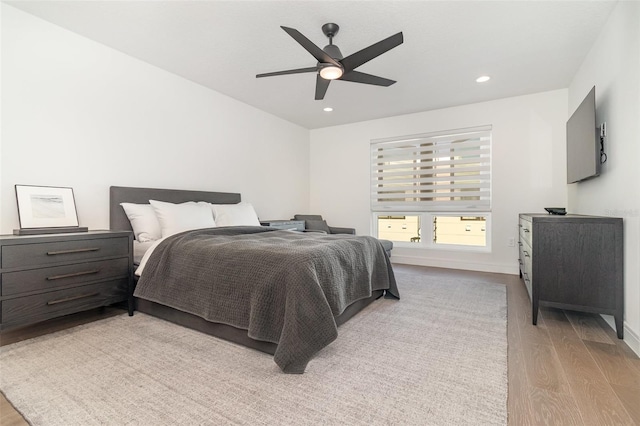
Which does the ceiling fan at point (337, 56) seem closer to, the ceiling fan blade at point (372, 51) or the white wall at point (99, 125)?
the ceiling fan blade at point (372, 51)

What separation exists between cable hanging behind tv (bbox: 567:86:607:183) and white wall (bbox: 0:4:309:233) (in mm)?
3885

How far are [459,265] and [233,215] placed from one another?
342 centimetres

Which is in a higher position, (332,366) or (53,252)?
(53,252)

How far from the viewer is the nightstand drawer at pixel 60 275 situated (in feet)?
6.25

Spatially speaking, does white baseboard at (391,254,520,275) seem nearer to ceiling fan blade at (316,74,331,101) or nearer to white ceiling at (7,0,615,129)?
white ceiling at (7,0,615,129)

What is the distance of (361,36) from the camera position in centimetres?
263

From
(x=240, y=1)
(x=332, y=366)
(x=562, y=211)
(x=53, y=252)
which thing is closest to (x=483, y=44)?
(x=562, y=211)

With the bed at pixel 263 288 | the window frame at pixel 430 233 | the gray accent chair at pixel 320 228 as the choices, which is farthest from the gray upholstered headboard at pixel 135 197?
the window frame at pixel 430 233

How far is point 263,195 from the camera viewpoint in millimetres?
4789

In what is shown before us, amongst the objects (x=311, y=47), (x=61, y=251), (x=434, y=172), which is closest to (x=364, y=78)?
(x=311, y=47)

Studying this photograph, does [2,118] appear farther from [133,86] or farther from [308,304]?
[308,304]

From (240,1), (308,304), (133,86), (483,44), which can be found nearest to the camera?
(308,304)

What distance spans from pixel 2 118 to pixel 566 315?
4803mm

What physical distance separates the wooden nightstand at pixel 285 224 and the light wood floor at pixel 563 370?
2.14 meters
